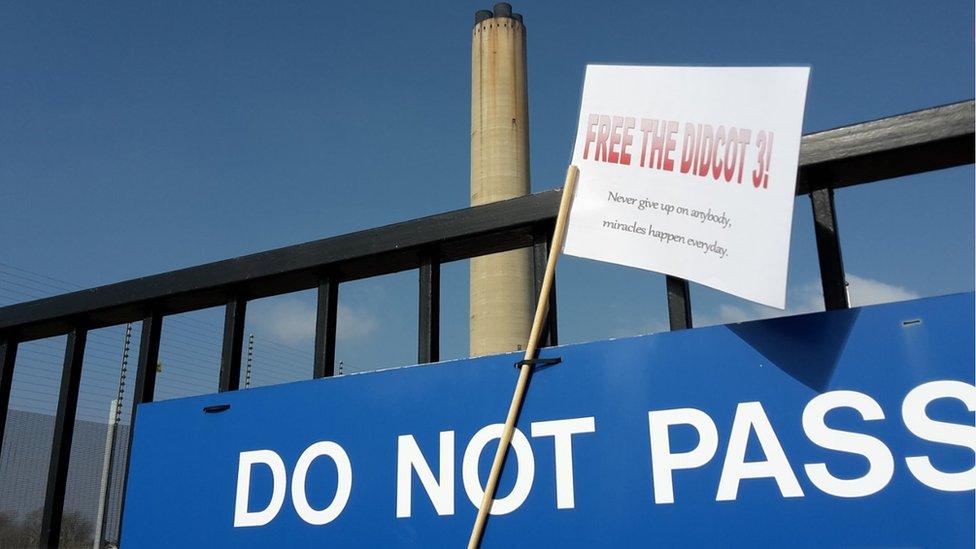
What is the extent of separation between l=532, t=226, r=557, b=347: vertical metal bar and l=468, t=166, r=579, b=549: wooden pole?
6 centimetres

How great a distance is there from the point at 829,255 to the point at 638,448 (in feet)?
2.25

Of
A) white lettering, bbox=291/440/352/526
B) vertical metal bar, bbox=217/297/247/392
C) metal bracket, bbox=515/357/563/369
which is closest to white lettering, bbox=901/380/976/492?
metal bracket, bbox=515/357/563/369

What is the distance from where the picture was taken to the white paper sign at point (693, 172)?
211 centimetres

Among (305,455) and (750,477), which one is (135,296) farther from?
(750,477)

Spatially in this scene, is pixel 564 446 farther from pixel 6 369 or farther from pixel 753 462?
pixel 6 369

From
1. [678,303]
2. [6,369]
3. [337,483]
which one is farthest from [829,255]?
[6,369]

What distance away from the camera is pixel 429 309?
8.63 feet

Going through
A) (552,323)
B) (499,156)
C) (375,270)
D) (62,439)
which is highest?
(499,156)

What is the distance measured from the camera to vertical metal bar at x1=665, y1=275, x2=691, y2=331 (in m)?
2.25

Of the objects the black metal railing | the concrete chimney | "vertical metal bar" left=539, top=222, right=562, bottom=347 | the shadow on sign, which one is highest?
the concrete chimney

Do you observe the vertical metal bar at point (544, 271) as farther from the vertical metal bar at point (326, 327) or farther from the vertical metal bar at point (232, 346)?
the vertical metal bar at point (232, 346)

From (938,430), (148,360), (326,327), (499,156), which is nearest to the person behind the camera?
(938,430)

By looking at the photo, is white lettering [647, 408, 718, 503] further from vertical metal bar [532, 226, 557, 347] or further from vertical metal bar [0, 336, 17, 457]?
Result: vertical metal bar [0, 336, 17, 457]

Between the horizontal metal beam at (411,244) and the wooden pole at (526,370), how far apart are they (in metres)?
0.08
